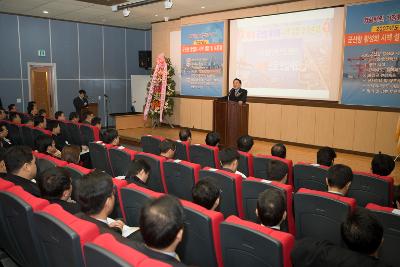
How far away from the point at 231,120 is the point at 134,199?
174 inches

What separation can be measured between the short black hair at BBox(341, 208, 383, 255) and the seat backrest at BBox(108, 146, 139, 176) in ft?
9.08

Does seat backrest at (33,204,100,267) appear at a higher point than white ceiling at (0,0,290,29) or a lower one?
lower

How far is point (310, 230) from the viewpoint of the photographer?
2.45m

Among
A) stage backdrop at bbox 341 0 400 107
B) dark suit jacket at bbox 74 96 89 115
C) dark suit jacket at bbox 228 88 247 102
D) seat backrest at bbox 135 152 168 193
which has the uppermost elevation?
stage backdrop at bbox 341 0 400 107

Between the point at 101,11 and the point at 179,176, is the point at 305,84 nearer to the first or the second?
the point at 179,176

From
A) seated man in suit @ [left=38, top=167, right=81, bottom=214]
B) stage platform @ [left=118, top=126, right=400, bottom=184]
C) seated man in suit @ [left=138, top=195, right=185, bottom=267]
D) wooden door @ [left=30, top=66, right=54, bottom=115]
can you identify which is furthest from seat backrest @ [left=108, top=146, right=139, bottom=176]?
wooden door @ [left=30, top=66, right=54, bottom=115]

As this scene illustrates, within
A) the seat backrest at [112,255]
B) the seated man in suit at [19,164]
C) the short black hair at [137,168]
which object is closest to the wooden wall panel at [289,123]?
the short black hair at [137,168]

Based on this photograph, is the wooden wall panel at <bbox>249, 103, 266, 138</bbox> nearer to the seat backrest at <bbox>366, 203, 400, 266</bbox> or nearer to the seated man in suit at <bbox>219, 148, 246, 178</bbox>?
the seated man in suit at <bbox>219, 148, 246, 178</bbox>

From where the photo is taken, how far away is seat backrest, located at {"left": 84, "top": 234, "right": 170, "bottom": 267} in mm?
1209

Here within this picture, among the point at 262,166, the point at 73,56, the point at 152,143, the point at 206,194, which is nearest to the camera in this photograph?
the point at 206,194

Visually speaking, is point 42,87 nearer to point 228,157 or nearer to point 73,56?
point 73,56

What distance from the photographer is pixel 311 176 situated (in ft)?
Answer: 11.3

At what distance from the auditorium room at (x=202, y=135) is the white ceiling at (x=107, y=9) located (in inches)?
2.4

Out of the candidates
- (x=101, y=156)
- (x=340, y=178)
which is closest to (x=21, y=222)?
(x=340, y=178)
